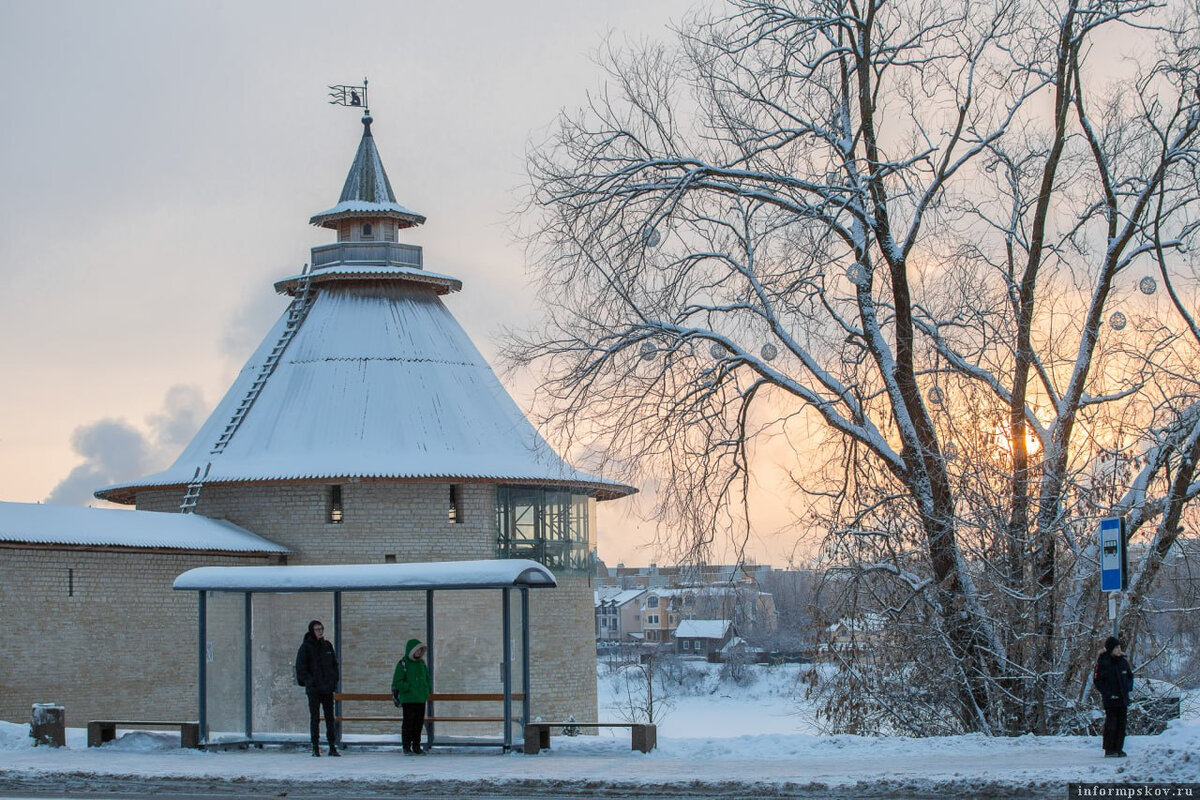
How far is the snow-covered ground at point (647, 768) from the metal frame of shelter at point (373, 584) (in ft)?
2.27

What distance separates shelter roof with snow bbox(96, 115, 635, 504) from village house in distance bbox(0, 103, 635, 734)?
0.20 ft

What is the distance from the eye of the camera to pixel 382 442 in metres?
34.6

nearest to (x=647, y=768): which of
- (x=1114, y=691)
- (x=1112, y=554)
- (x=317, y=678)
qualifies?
(x=317, y=678)

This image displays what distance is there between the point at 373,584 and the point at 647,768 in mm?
4157

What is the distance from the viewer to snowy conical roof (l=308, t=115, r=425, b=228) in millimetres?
39781

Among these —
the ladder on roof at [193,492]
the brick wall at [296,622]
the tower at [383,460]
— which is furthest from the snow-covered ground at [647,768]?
the ladder on roof at [193,492]

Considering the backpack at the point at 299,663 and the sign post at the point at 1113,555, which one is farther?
the backpack at the point at 299,663

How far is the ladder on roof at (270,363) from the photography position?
33.8 metres

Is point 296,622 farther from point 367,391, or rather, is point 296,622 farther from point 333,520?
point 367,391

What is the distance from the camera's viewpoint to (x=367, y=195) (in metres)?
40.9

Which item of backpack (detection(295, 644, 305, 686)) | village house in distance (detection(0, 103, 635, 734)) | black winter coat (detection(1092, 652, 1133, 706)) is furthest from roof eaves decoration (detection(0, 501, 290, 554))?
black winter coat (detection(1092, 652, 1133, 706))

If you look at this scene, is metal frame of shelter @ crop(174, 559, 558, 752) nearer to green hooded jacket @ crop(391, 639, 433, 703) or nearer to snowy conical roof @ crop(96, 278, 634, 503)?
green hooded jacket @ crop(391, 639, 433, 703)

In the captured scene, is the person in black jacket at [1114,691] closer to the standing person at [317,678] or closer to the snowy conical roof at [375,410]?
the standing person at [317,678]

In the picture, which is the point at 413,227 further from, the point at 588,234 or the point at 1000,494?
the point at 1000,494
